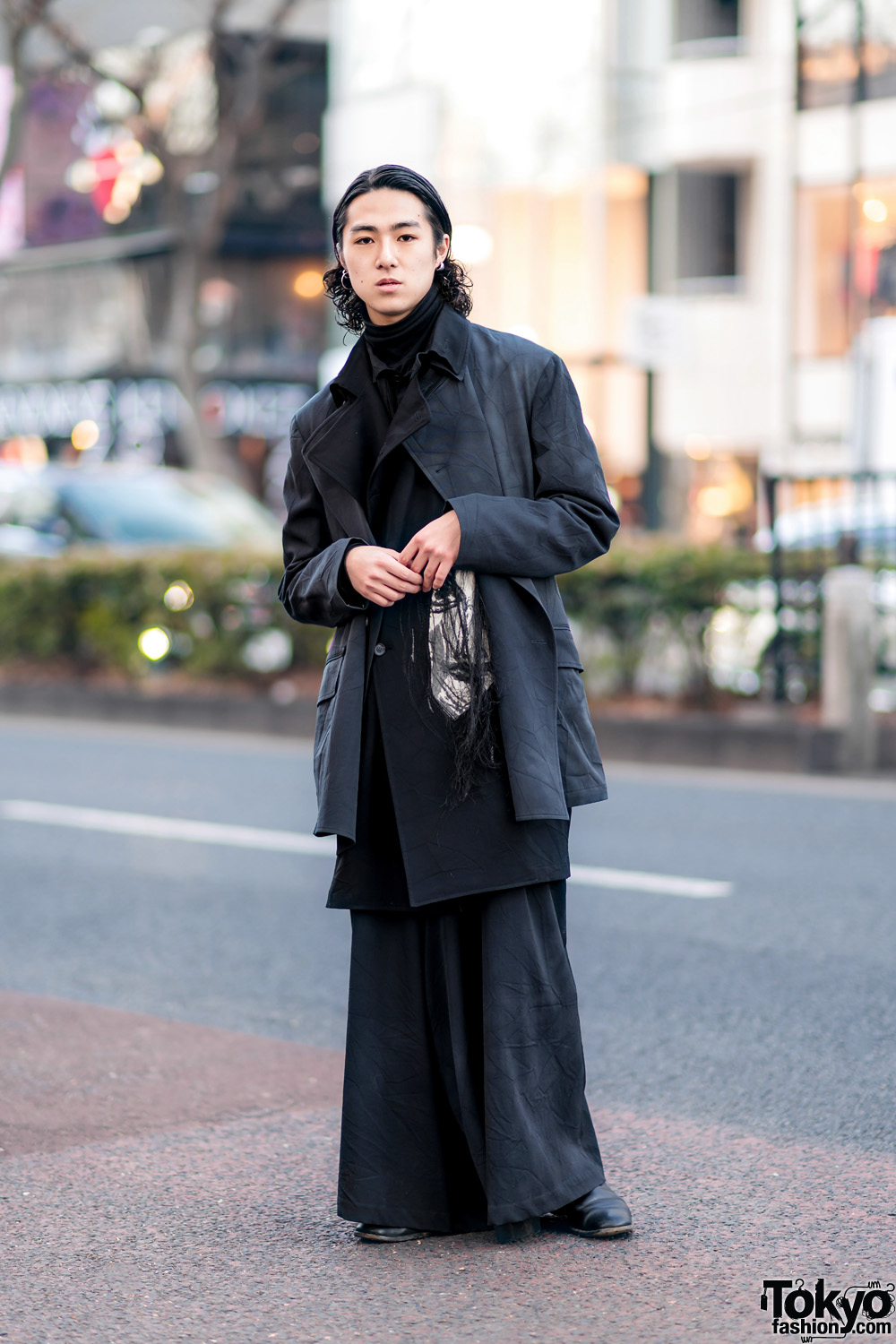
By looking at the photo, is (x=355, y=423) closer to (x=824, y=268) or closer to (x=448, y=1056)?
(x=448, y=1056)

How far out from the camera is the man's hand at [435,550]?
3.24 metres

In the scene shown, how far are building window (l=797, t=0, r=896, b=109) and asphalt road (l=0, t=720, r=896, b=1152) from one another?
18.7 metres

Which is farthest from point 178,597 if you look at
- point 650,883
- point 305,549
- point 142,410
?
point 142,410

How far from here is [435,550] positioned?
324cm

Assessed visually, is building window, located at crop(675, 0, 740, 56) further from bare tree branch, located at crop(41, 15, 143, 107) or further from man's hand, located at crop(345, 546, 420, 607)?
man's hand, located at crop(345, 546, 420, 607)

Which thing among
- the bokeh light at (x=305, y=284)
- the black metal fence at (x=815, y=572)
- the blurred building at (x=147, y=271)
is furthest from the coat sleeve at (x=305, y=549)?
the bokeh light at (x=305, y=284)

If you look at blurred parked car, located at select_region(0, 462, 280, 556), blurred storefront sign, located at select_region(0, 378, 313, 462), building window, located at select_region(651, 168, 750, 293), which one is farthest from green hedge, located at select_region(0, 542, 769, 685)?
blurred storefront sign, located at select_region(0, 378, 313, 462)

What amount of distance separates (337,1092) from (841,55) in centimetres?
2573

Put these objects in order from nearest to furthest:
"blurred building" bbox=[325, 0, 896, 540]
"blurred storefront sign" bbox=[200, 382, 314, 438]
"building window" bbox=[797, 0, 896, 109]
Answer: "building window" bbox=[797, 0, 896, 109] → "blurred building" bbox=[325, 0, 896, 540] → "blurred storefront sign" bbox=[200, 382, 314, 438]

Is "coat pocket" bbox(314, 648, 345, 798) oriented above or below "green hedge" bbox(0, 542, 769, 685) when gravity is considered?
below

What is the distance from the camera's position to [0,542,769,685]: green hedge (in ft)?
38.5

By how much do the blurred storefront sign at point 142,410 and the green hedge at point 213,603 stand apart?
19.1m

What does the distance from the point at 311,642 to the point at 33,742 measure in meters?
2.24

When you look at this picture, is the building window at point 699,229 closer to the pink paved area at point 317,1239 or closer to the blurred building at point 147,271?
the blurred building at point 147,271
